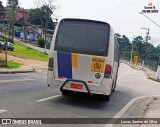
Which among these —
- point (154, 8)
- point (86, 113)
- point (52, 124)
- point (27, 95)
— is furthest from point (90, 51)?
point (154, 8)

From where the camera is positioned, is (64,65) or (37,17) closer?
(64,65)

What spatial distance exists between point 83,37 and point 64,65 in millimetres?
1174

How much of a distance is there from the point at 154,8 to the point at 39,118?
32957 mm

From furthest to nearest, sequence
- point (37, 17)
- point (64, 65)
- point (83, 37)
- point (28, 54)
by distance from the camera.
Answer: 1. point (37, 17)
2. point (28, 54)
3. point (83, 37)
4. point (64, 65)

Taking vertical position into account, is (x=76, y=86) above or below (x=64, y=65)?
below

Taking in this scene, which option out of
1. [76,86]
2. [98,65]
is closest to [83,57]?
[98,65]

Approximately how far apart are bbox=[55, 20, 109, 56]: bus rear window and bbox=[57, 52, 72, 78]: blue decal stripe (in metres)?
0.21

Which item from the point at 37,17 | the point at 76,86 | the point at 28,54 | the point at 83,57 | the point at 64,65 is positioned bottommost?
the point at 28,54

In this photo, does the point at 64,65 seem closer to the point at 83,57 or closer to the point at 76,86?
the point at 83,57

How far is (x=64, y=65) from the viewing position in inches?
417

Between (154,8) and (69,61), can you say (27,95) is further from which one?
(154,8)

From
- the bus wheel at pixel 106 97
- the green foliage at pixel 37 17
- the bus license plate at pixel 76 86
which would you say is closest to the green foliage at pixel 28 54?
the bus wheel at pixel 106 97

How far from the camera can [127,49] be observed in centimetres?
14812

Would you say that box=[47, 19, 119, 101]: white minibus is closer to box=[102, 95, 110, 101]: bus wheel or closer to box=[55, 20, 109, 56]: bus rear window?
box=[55, 20, 109, 56]: bus rear window
